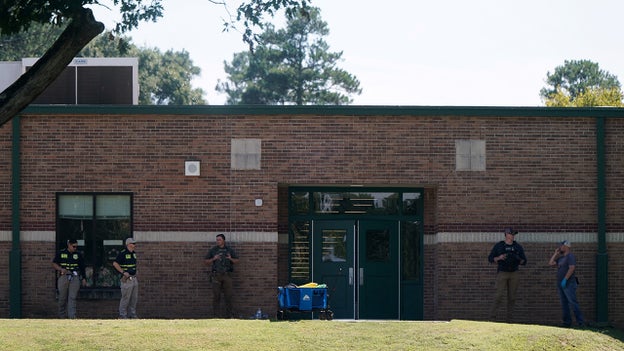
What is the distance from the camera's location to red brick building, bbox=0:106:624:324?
23.2 metres

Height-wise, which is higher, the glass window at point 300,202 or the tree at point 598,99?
the tree at point 598,99

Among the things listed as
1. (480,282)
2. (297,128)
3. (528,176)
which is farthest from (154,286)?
(528,176)

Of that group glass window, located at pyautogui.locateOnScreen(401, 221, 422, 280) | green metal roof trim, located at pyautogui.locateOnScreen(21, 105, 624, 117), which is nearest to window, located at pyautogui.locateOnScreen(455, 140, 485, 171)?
green metal roof trim, located at pyautogui.locateOnScreen(21, 105, 624, 117)

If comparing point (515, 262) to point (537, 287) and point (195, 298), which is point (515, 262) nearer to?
point (537, 287)

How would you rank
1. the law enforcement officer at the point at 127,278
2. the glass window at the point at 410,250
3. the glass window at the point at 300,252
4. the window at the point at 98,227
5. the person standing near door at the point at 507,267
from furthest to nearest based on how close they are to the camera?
the glass window at the point at 410,250, the glass window at the point at 300,252, the window at the point at 98,227, the person standing near door at the point at 507,267, the law enforcement officer at the point at 127,278

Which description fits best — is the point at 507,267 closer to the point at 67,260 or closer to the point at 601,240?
the point at 601,240

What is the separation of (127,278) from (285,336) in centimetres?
505

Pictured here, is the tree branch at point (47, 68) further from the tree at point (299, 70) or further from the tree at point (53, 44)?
the tree at point (299, 70)

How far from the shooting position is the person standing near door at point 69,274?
2244 cm

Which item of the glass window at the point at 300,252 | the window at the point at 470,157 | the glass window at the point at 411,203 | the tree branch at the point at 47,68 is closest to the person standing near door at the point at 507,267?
the window at the point at 470,157

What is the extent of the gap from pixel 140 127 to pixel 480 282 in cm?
811

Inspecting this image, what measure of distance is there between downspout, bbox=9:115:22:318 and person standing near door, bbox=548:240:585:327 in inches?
443

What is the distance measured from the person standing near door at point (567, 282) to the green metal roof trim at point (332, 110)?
10.3 feet

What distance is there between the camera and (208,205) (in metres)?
23.2
